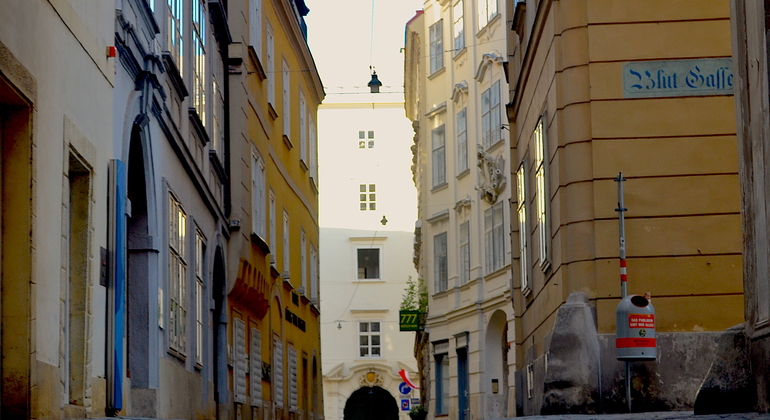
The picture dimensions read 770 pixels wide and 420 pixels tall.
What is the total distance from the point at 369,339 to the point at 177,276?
3810 centimetres

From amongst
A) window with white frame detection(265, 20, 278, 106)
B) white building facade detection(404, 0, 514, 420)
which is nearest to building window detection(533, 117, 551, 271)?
white building facade detection(404, 0, 514, 420)

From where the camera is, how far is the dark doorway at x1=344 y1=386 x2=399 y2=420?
182ft

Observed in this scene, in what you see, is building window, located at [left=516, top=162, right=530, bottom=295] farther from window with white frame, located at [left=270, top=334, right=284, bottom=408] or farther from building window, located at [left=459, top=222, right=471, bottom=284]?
building window, located at [left=459, top=222, right=471, bottom=284]

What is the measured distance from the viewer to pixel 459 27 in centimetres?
3350

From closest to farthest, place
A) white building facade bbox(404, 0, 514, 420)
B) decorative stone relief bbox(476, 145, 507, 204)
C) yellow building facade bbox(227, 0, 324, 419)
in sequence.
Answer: yellow building facade bbox(227, 0, 324, 419) < decorative stone relief bbox(476, 145, 507, 204) < white building facade bbox(404, 0, 514, 420)

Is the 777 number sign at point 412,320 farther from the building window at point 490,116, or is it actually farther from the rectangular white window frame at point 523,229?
the rectangular white window frame at point 523,229

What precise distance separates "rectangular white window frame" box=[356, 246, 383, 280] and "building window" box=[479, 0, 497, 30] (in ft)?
82.9

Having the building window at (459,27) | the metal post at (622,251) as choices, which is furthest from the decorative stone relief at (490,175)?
the metal post at (622,251)

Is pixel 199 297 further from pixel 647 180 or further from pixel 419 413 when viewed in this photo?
pixel 419 413

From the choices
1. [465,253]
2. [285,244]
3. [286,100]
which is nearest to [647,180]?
[285,244]

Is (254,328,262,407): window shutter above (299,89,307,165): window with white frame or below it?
below

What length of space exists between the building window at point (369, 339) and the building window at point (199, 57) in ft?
115

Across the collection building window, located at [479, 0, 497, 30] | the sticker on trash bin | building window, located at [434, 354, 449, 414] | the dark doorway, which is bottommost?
the dark doorway

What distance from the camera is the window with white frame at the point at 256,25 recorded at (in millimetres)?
25848
